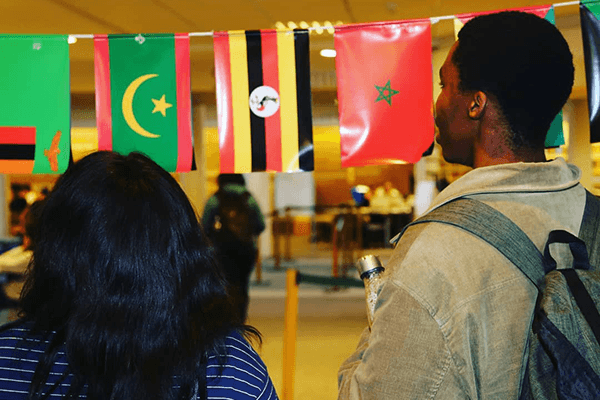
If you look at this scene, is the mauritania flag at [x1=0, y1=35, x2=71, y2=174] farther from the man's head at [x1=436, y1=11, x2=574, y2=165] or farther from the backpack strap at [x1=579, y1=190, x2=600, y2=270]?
the backpack strap at [x1=579, y1=190, x2=600, y2=270]

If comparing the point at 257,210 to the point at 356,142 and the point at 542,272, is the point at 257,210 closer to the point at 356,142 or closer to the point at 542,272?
the point at 356,142

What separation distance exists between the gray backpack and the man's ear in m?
0.20

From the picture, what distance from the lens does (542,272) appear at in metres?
1.08

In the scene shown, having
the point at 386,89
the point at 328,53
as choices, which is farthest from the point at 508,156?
the point at 328,53

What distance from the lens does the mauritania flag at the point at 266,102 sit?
2.61 m

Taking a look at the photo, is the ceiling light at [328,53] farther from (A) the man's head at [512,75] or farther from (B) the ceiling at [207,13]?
(A) the man's head at [512,75]

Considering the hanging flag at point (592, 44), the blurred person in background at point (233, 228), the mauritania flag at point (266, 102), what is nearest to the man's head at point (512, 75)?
the hanging flag at point (592, 44)

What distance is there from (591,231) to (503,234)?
0.22 metres

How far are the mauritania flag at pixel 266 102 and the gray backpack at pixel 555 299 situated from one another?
1.55 m

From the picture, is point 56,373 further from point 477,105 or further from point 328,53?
point 328,53

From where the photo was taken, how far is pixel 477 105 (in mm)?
1190

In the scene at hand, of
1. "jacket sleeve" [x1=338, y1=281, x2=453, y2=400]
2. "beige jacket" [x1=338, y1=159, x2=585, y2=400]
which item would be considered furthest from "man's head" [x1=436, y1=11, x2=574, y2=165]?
"jacket sleeve" [x1=338, y1=281, x2=453, y2=400]

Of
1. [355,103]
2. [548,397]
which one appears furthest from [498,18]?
[355,103]

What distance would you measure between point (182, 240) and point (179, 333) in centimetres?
16
